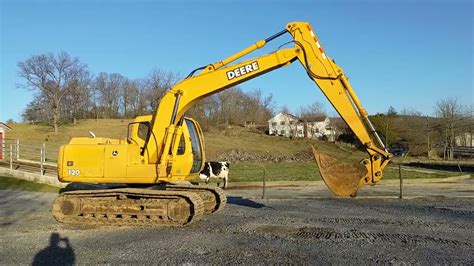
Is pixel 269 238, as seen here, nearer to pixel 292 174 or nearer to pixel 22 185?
pixel 22 185

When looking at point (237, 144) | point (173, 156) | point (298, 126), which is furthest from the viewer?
point (298, 126)

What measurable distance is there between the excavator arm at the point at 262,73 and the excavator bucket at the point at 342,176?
0.02m

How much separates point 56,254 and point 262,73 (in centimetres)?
648

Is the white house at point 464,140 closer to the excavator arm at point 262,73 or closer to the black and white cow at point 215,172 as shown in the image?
the black and white cow at point 215,172

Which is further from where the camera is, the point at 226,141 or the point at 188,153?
the point at 226,141

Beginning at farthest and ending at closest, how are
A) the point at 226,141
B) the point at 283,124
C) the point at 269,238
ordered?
the point at 283,124 → the point at 226,141 → the point at 269,238

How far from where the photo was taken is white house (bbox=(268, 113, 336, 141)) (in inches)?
3431

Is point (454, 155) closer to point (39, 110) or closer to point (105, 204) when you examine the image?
point (105, 204)

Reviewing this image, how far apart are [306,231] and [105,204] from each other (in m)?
4.88

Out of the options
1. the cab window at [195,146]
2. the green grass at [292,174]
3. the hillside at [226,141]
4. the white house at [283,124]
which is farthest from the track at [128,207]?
the white house at [283,124]

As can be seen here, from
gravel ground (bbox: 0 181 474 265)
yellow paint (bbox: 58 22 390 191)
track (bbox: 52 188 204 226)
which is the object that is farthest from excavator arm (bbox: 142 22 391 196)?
gravel ground (bbox: 0 181 474 265)

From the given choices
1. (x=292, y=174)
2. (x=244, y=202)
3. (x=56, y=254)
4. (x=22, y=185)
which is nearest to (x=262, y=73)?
(x=244, y=202)

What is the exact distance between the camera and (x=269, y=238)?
30.2 ft

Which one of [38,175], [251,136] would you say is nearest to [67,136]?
[251,136]
